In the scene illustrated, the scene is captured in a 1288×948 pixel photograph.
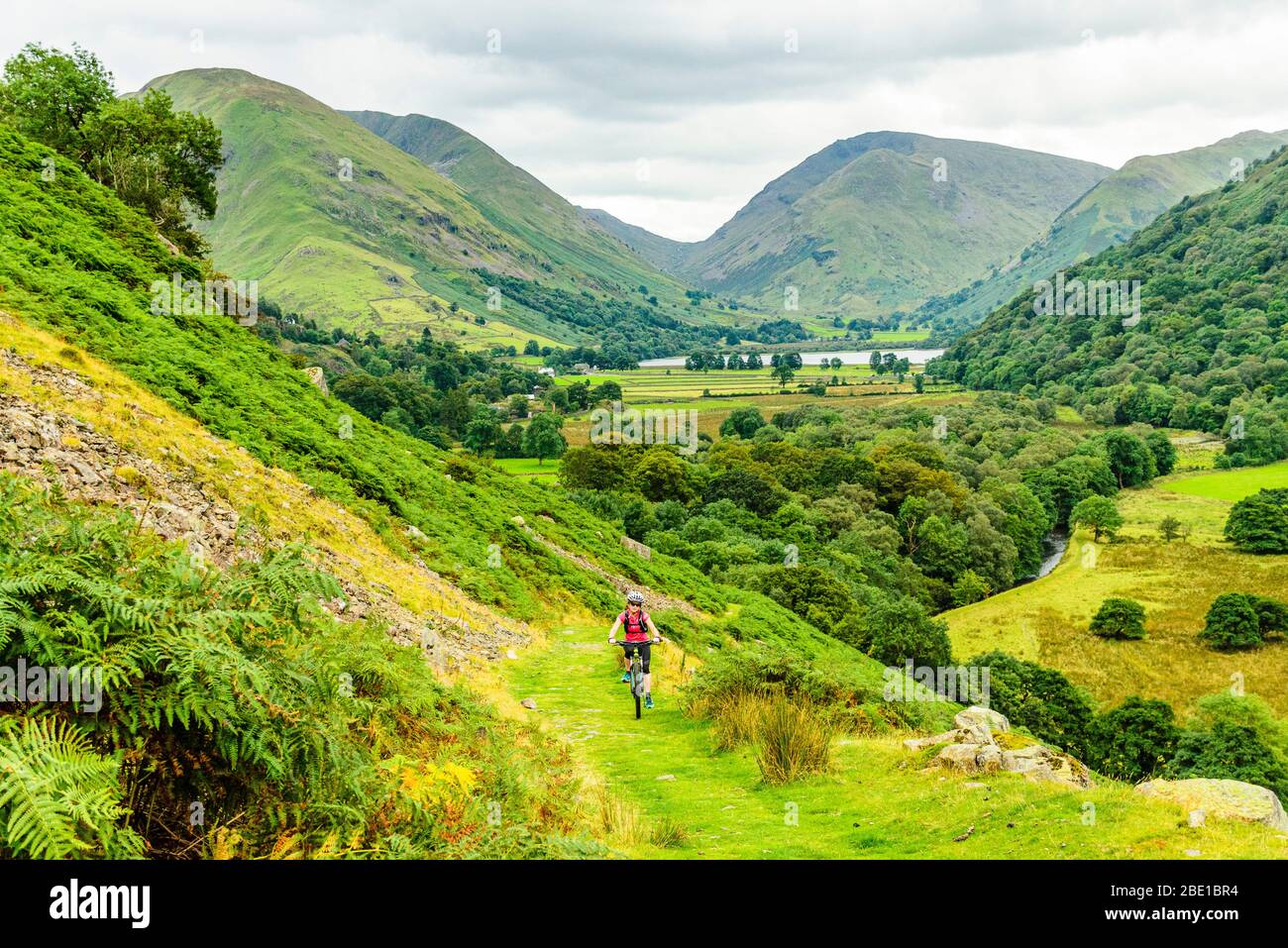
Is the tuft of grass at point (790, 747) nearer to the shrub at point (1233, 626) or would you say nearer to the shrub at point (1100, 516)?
the shrub at point (1233, 626)

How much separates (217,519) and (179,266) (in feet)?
75.3

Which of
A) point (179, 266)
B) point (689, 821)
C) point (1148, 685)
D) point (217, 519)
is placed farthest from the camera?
point (1148, 685)

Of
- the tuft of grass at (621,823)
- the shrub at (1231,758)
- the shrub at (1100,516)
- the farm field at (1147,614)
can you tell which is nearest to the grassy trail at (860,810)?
the tuft of grass at (621,823)

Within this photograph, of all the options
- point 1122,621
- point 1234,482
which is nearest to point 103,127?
point 1122,621

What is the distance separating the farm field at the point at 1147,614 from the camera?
5719cm

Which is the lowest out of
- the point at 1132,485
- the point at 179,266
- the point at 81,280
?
the point at 1132,485

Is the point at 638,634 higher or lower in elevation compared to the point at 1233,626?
higher

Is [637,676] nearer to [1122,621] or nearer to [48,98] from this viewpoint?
[48,98]

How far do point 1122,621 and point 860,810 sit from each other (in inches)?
2728

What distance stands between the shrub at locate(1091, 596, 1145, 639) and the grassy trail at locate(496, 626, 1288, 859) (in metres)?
65.1

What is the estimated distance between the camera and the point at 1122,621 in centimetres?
6606
